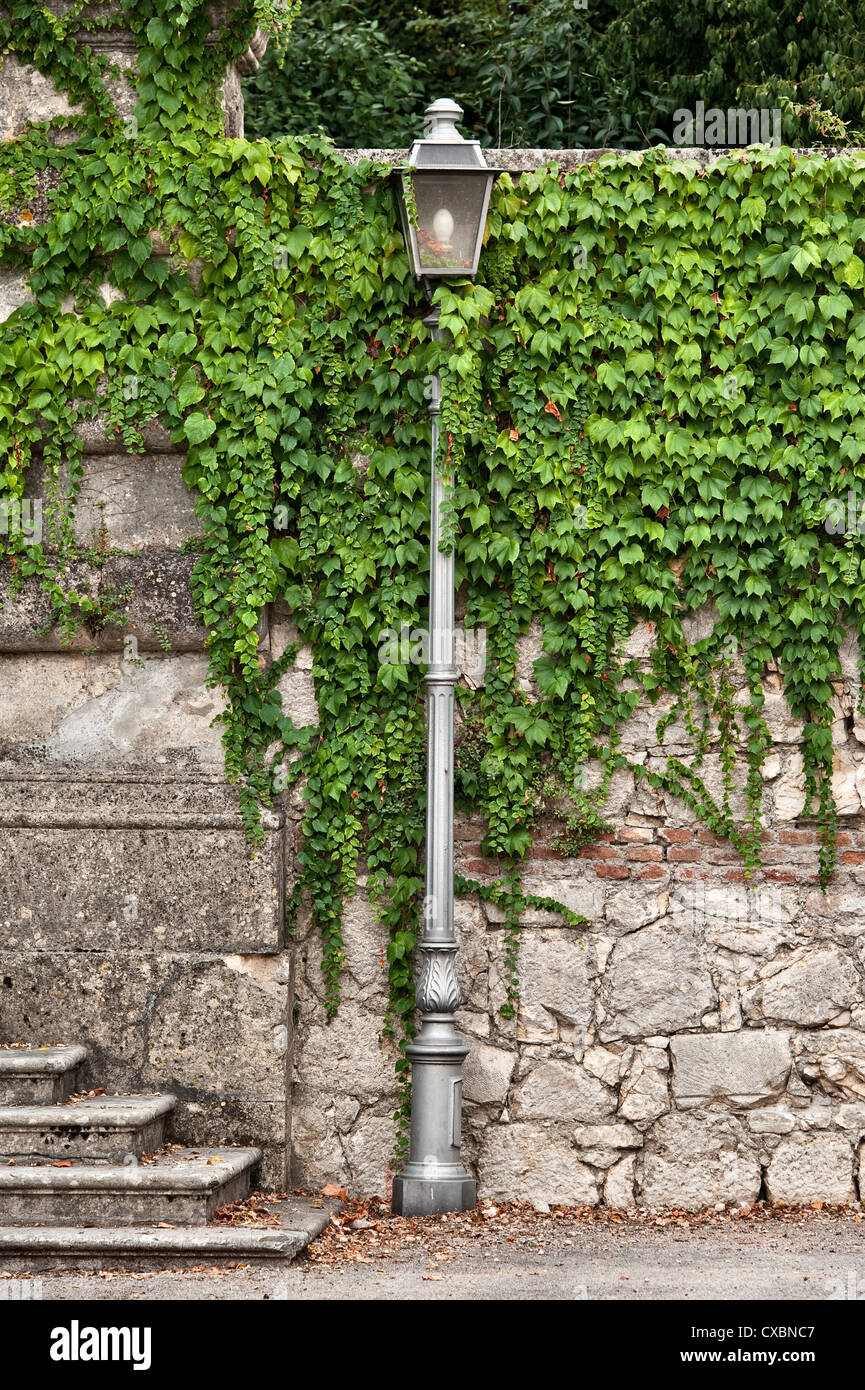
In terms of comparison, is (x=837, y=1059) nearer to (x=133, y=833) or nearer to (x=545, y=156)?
(x=133, y=833)

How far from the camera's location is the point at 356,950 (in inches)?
218

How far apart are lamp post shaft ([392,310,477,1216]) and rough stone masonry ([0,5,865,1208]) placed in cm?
29

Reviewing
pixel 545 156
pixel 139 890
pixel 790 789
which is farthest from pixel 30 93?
pixel 790 789

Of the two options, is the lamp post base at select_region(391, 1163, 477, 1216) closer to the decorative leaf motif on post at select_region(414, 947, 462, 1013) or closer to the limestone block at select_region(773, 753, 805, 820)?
the decorative leaf motif on post at select_region(414, 947, 462, 1013)

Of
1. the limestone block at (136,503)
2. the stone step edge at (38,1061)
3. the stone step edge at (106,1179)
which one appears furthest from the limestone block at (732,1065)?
the limestone block at (136,503)

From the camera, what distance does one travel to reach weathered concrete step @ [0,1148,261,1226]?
15.2 ft

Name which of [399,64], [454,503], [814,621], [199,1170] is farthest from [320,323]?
[399,64]

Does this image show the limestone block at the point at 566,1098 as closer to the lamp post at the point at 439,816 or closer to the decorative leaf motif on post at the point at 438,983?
the lamp post at the point at 439,816

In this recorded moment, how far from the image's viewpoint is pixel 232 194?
5.45 m

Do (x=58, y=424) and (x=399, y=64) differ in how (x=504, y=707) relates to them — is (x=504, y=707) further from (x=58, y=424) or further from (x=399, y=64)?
(x=399, y=64)

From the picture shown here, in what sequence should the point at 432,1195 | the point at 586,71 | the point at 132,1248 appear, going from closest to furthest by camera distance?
the point at 132,1248, the point at 432,1195, the point at 586,71

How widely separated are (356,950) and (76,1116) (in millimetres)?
1216

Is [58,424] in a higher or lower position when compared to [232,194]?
lower

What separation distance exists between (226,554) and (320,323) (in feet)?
3.08
